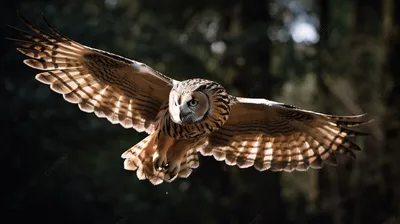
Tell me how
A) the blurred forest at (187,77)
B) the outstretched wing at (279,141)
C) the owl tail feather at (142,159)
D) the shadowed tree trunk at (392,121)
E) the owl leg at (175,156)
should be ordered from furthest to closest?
the shadowed tree trunk at (392,121) < the blurred forest at (187,77) < the outstretched wing at (279,141) < the owl tail feather at (142,159) < the owl leg at (175,156)

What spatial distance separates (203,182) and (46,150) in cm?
267

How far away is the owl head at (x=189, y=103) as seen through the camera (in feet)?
14.9

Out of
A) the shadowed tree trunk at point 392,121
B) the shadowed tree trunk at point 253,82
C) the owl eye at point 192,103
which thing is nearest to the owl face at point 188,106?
the owl eye at point 192,103

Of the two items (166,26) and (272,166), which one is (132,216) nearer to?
(166,26)

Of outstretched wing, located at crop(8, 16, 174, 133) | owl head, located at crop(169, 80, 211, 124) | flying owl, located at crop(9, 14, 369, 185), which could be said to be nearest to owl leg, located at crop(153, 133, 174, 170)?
flying owl, located at crop(9, 14, 369, 185)

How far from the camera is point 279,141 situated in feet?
19.5

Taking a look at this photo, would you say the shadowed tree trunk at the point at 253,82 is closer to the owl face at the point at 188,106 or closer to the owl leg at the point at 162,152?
the owl leg at the point at 162,152

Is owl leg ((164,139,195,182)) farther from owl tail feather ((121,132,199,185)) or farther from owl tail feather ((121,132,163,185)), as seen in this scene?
owl tail feather ((121,132,163,185))

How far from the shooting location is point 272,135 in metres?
5.94

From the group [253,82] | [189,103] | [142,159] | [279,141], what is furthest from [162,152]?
[253,82]

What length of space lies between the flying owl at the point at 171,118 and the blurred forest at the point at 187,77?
403cm

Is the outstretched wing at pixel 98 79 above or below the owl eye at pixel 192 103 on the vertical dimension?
below

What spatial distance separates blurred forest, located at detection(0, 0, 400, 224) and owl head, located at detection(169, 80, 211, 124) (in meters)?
5.16

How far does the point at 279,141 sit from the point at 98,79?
5.52ft
